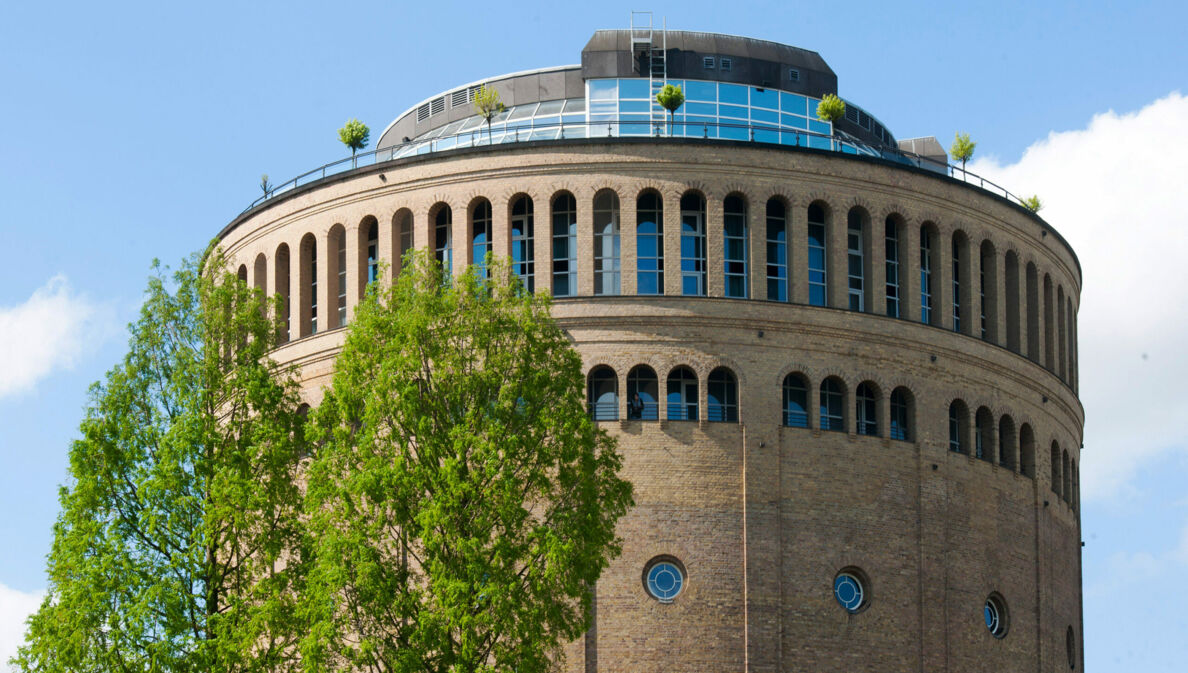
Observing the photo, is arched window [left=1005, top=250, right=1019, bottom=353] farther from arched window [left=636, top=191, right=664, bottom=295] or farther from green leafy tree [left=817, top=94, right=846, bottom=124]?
arched window [left=636, top=191, right=664, bottom=295]

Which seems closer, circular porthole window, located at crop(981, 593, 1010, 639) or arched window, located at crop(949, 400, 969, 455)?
circular porthole window, located at crop(981, 593, 1010, 639)

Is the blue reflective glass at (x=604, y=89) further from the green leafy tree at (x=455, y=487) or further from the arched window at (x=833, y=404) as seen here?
the green leafy tree at (x=455, y=487)

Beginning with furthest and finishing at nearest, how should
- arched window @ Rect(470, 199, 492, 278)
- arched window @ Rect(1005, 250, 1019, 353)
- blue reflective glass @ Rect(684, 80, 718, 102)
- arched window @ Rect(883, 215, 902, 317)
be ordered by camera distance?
blue reflective glass @ Rect(684, 80, 718, 102) → arched window @ Rect(1005, 250, 1019, 353) → arched window @ Rect(883, 215, 902, 317) → arched window @ Rect(470, 199, 492, 278)

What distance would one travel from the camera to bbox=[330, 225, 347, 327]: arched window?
55.1m

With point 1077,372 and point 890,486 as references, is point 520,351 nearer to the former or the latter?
point 890,486

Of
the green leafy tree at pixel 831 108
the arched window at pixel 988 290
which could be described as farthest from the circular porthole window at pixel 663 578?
the green leafy tree at pixel 831 108

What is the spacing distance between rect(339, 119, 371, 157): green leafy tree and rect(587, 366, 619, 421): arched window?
451 inches

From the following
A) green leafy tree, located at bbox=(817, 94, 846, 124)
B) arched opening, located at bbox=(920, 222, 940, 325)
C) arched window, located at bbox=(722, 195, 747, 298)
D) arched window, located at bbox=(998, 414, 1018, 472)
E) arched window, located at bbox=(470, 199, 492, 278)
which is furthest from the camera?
green leafy tree, located at bbox=(817, 94, 846, 124)

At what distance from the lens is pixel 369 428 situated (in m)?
40.8

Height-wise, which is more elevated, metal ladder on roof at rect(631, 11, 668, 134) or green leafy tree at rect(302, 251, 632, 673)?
metal ladder on roof at rect(631, 11, 668, 134)

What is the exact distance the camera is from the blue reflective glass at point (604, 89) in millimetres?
58312

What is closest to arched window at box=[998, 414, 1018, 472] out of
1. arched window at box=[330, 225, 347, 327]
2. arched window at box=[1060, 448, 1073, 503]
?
arched window at box=[1060, 448, 1073, 503]

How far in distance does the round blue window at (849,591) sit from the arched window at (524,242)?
11.2m

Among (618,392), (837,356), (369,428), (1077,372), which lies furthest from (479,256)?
(1077,372)
